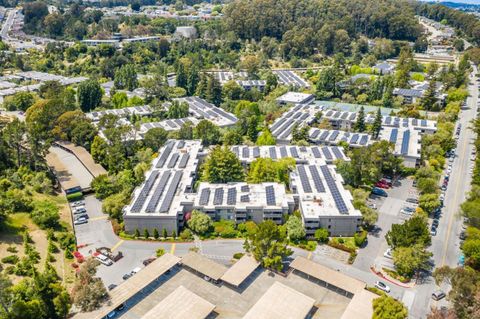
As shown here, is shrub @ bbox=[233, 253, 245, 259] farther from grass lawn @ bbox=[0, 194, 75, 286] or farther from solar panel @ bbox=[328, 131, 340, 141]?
solar panel @ bbox=[328, 131, 340, 141]

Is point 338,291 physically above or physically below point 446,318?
below

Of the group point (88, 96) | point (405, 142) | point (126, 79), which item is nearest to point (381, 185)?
point (405, 142)

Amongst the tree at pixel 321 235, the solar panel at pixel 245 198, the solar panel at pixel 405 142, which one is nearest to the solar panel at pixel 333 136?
the solar panel at pixel 405 142

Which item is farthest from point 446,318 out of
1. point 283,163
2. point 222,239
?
point 283,163

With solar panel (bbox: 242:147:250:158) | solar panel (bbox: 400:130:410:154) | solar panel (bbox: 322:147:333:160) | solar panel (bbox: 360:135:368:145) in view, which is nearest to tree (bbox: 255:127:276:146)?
solar panel (bbox: 242:147:250:158)

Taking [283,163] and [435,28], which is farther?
[435,28]

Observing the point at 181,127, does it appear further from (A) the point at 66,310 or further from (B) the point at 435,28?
Answer: (B) the point at 435,28
